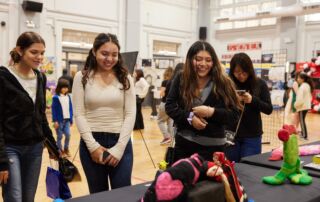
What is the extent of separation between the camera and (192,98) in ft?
7.01

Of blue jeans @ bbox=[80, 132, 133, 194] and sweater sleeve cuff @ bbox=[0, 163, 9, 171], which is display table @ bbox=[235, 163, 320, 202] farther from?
sweater sleeve cuff @ bbox=[0, 163, 9, 171]

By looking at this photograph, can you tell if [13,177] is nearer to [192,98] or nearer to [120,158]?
[120,158]

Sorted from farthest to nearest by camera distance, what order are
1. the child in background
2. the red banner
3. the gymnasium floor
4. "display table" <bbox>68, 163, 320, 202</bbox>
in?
the red banner → the child in background → the gymnasium floor → "display table" <bbox>68, 163, 320, 202</bbox>

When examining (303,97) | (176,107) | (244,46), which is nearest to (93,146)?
(176,107)

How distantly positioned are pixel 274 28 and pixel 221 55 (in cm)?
267

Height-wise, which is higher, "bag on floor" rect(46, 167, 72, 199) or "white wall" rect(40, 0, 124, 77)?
"white wall" rect(40, 0, 124, 77)

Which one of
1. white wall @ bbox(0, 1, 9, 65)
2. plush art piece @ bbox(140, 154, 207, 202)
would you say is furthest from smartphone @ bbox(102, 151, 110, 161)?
white wall @ bbox(0, 1, 9, 65)

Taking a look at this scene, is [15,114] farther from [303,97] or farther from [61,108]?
[303,97]

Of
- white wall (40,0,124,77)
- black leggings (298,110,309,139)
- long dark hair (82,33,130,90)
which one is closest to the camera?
long dark hair (82,33,130,90)

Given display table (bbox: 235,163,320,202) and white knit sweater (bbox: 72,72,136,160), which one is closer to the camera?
display table (bbox: 235,163,320,202)

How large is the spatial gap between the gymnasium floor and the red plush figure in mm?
1180

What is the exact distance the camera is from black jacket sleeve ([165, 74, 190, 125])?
83.5 inches

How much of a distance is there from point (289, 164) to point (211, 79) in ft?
2.22

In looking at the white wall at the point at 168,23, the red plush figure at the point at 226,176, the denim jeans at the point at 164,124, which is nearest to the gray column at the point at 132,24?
the white wall at the point at 168,23
